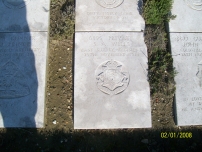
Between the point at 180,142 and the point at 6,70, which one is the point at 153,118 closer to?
the point at 180,142

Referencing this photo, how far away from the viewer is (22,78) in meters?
4.40

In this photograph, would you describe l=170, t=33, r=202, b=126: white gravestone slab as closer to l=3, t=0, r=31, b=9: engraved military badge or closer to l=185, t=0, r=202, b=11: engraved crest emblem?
l=185, t=0, r=202, b=11: engraved crest emblem

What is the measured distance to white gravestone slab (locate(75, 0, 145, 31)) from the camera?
4629 millimetres

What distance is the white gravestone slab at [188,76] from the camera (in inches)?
172

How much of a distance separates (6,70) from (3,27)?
885 mm

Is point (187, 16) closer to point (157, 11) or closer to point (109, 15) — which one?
point (157, 11)

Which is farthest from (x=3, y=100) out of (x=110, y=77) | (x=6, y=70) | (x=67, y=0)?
(x=67, y=0)

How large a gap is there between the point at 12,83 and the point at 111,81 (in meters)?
1.86

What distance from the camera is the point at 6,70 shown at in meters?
4.45

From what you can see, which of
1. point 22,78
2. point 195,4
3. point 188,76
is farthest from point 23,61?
point 195,4

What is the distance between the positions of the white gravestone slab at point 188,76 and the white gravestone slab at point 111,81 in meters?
0.62
